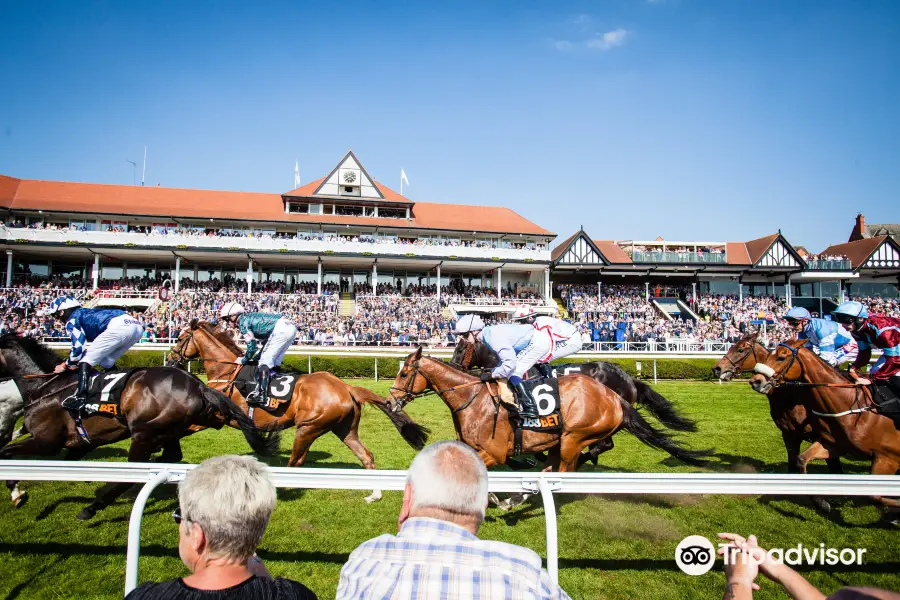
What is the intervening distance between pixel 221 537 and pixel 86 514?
382 centimetres

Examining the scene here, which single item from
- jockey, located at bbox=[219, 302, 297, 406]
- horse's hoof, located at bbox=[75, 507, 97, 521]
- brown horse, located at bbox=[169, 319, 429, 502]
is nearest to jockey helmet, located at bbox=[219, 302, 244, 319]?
jockey, located at bbox=[219, 302, 297, 406]

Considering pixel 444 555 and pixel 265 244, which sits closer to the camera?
pixel 444 555

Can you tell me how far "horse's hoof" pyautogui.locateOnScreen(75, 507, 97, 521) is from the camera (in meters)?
Result: 4.25

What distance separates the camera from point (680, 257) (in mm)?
33312

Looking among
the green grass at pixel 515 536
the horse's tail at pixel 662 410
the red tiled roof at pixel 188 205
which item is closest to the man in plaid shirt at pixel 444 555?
the green grass at pixel 515 536

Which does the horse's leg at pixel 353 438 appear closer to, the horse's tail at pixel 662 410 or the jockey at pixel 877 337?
the horse's tail at pixel 662 410

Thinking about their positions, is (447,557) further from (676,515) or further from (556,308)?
(556,308)

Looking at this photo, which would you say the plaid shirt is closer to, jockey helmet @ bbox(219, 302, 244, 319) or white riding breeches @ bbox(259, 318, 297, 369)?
white riding breeches @ bbox(259, 318, 297, 369)

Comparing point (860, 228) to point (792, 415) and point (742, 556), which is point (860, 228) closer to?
point (792, 415)

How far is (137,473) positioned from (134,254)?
3007 cm

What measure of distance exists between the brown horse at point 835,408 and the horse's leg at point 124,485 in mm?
5796

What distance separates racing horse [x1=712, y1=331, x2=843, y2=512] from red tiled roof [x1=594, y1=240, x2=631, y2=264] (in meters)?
27.9

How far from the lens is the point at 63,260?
94.0 ft

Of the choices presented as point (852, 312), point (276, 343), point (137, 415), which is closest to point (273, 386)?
point (276, 343)
